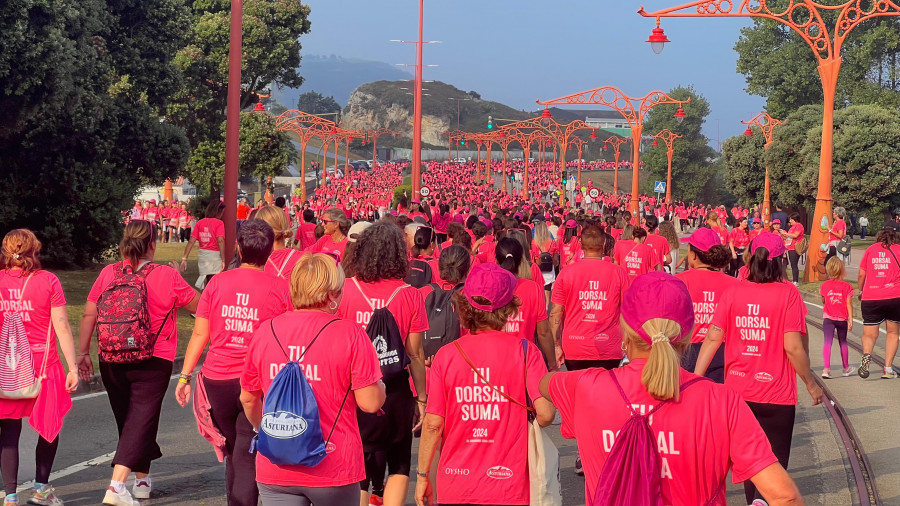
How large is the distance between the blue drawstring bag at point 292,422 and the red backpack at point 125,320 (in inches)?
110

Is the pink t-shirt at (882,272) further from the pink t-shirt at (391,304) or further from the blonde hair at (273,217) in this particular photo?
the pink t-shirt at (391,304)

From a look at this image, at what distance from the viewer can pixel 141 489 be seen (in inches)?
291

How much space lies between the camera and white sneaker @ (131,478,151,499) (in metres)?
7.39

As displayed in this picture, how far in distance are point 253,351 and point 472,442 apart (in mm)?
944

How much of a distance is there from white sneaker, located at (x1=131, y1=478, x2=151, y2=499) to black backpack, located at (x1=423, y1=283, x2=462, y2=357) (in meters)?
2.04

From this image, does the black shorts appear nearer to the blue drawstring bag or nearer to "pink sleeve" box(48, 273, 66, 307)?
"pink sleeve" box(48, 273, 66, 307)

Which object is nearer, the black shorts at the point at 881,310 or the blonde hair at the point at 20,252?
the blonde hair at the point at 20,252

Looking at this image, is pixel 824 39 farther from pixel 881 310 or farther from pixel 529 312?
pixel 529 312

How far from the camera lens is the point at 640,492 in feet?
10.6

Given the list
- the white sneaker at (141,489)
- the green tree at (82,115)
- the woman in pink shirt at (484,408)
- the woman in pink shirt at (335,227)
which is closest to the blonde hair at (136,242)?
the white sneaker at (141,489)

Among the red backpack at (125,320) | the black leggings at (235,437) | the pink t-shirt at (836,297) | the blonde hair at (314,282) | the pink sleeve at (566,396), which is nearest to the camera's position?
the pink sleeve at (566,396)

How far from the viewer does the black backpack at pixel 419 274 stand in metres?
8.20

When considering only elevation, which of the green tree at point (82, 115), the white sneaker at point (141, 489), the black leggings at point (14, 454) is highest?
the green tree at point (82, 115)

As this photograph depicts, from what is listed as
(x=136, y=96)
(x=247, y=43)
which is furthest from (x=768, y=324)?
(x=247, y=43)
